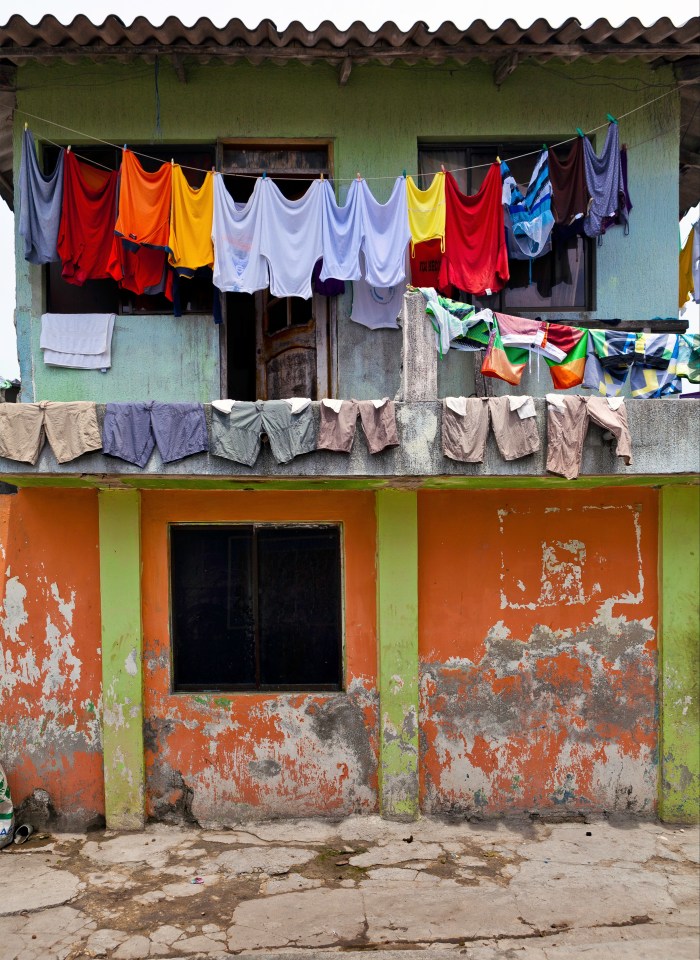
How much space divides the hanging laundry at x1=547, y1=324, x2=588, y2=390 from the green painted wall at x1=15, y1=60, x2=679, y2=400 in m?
1.20

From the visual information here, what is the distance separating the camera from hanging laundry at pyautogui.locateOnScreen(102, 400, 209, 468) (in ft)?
20.8

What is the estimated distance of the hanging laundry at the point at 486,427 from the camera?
21.0 feet

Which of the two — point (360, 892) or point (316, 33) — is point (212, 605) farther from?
point (316, 33)

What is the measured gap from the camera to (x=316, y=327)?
7691mm

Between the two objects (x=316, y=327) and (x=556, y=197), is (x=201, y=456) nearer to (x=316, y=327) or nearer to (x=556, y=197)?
(x=316, y=327)

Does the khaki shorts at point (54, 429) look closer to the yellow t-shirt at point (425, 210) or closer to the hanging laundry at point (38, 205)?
the hanging laundry at point (38, 205)

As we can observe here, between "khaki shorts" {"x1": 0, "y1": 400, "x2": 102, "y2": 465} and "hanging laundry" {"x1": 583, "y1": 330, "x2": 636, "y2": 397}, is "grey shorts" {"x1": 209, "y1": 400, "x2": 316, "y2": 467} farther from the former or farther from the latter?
"hanging laundry" {"x1": 583, "y1": 330, "x2": 636, "y2": 397}

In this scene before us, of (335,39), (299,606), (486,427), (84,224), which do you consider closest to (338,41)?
(335,39)

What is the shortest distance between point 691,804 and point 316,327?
6.37m

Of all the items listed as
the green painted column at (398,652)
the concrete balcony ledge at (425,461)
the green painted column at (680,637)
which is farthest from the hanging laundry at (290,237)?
the green painted column at (680,637)

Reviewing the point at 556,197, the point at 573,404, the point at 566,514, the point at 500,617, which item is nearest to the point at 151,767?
the point at 500,617

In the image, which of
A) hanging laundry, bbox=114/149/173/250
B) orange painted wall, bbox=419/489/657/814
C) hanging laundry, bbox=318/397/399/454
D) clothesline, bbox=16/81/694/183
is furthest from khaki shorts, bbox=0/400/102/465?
orange painted wall, bbox=419/489/657/814

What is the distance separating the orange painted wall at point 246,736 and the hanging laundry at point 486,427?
1.59 metres

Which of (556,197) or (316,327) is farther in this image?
(316,327)
